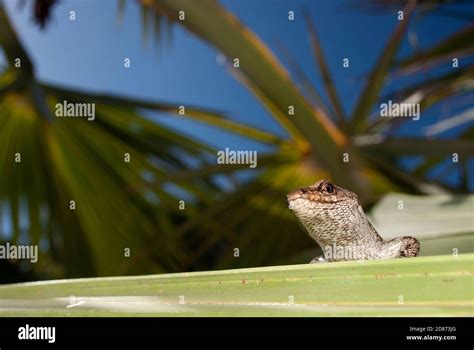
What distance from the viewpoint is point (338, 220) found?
0.91 meters

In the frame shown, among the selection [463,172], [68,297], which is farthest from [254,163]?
[68,297]

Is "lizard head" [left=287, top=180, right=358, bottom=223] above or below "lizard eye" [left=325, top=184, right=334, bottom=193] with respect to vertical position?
below

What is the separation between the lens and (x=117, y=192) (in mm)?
1889

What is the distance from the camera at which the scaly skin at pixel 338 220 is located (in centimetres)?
89

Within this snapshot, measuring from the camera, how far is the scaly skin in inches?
35.0
